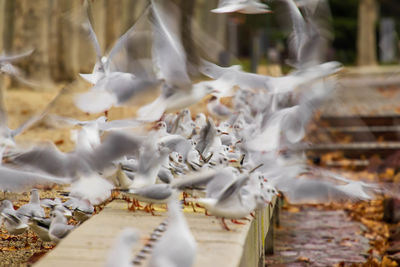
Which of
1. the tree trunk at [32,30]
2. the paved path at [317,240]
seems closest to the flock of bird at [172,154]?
the paved path at [317,240]

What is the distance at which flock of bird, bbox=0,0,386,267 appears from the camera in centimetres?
340

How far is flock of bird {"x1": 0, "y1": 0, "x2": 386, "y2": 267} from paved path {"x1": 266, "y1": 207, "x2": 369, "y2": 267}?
725mm

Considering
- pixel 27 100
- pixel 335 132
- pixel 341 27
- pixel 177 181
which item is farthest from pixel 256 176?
pixel 341 27

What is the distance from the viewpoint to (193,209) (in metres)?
3.74

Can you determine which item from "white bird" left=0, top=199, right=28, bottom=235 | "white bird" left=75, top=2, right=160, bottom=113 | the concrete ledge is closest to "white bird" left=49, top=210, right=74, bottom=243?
the concrete ledge

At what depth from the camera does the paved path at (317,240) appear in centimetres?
556

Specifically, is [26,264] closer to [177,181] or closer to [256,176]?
[177,181]

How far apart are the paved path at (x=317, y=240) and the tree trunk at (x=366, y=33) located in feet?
68.2

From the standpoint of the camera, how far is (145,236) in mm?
3148

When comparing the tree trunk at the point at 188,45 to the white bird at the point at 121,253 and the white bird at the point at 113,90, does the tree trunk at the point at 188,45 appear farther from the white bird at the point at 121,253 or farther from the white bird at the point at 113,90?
the white bird at the point at 121,253

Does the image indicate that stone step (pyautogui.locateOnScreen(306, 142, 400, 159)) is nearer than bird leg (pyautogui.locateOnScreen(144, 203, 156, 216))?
No

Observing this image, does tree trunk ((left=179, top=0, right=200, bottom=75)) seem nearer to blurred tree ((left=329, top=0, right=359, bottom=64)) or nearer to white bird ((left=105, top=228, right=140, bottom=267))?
white bird ((left=105, top=228, right=140, bottom=267))

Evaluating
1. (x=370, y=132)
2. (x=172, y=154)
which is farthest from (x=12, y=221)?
(x=370, y=132)

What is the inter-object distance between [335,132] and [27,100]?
17.0 feet
